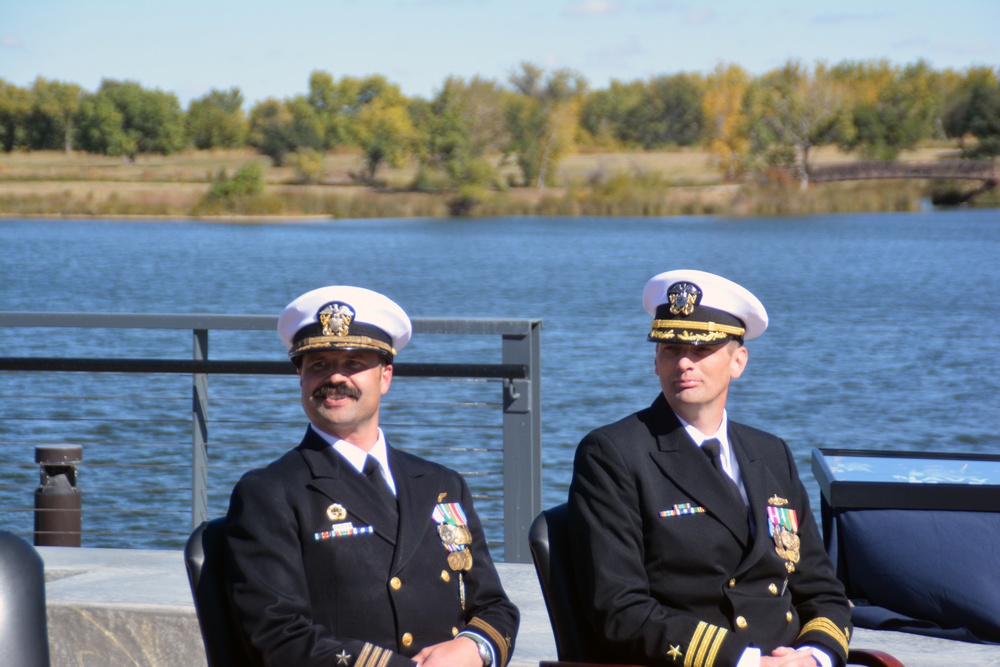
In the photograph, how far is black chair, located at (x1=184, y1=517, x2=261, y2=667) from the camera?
2480mm

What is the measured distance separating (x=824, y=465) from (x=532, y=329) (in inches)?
41.2

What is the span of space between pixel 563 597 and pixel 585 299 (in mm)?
34807

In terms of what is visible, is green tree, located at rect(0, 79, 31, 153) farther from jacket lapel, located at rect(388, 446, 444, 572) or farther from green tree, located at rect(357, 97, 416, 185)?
jacket lapel, located at rect(388, 446, 444, 572)

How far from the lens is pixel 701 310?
2711 mm

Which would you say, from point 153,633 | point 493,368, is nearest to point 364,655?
point 153,633

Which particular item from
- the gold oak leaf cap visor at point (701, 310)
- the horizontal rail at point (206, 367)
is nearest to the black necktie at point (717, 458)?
the gold oak leaf cap visor at point (701, 310)

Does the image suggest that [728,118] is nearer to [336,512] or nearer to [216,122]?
[216,122]

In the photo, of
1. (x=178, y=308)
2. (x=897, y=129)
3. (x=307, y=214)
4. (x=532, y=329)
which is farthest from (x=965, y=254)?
(x=532, y=329)

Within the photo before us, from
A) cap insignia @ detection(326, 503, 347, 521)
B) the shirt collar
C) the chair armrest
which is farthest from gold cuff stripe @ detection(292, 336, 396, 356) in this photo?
the chair armrest

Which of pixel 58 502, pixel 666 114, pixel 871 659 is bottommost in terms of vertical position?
pixel 58 502

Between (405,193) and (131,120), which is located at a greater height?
(131,120)

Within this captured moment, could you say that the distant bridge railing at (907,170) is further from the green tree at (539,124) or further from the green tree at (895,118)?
the green tree at (539,124)

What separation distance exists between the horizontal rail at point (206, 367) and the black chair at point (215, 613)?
1.78 metres

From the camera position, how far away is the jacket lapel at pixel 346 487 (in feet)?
8.28
